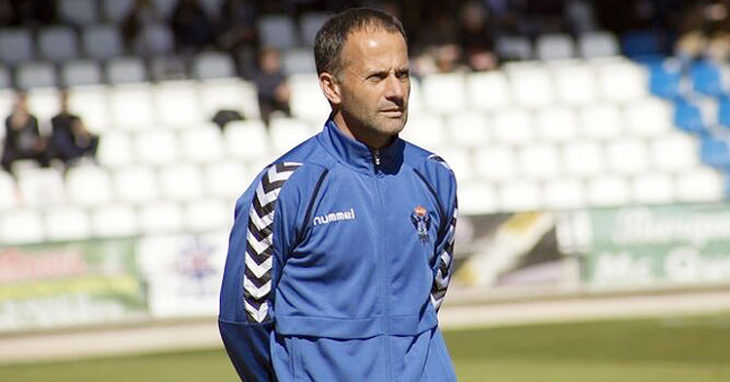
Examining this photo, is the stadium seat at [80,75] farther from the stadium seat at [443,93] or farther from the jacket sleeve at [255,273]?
the jacket sleeve at [255,273]

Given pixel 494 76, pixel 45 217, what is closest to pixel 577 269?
pixel 494 76

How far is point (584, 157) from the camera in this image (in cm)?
2138

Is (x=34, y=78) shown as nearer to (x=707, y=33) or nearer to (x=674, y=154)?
(x=674, y=154)

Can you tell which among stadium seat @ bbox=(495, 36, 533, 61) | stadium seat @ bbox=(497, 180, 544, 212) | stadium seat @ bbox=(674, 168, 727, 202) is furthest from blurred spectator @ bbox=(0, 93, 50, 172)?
stadium seat @ bbox=(674, 168, 727, 202)

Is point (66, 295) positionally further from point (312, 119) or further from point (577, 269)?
point (577, 269)

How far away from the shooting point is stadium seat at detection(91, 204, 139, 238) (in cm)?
1966

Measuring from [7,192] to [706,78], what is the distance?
10626mm

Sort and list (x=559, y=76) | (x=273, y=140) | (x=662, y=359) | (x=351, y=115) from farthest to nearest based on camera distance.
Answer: (x=559, y=76) < (x=273, y=140) < (x=662, y=359) < (x=351, y=115)

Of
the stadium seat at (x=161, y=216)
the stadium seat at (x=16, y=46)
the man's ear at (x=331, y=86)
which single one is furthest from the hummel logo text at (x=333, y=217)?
the stadium seat at (x=16, y=46)

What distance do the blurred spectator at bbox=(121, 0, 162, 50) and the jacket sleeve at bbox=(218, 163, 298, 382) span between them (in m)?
17.4

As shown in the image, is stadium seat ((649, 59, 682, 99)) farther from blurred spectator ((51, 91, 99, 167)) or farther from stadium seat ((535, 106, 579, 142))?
blurred spectator ((51, 91, 99, 167))

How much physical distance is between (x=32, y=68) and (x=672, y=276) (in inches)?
379

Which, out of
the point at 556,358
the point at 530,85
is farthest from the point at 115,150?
the point at 556,358

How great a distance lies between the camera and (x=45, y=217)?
19.6 meters
